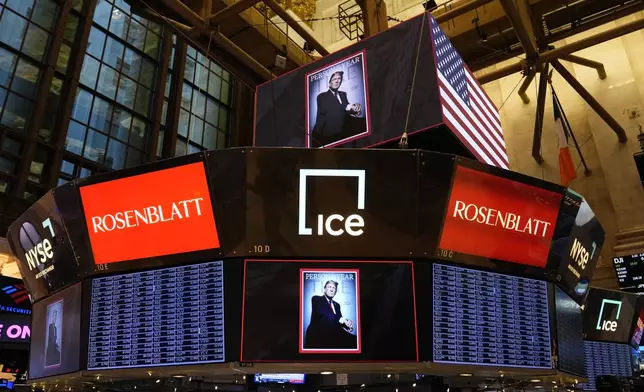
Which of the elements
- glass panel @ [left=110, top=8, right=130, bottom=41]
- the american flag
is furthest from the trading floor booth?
glass panel @ [left=110, top=8, right=130, bottom=41]

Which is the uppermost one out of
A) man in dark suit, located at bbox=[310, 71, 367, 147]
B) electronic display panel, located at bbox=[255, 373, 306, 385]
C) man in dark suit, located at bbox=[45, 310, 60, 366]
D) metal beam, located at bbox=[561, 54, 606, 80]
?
metal beam, located at bbox=[561, 54, 606, 80]

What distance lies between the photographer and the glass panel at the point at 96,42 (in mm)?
19844

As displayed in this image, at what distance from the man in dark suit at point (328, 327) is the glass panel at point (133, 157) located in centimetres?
1696

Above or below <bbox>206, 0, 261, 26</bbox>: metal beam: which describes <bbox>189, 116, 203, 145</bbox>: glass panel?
above

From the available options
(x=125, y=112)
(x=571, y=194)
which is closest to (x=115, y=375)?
(x=571, y=194)

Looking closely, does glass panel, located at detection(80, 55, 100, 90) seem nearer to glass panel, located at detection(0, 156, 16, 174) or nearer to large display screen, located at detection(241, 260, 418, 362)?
glass panel, located at detection(0, 156, 16, 174)

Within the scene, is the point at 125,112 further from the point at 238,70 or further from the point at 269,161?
the point at 269,161

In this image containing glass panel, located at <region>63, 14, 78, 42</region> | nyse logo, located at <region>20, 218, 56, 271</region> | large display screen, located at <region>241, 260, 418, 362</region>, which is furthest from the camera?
glass panel, located at <region>63, 14, 78, 42</region>

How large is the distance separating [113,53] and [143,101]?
6.73 feet

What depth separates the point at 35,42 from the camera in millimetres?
17703

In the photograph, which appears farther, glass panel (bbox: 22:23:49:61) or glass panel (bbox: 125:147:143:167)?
glass panel (bbox: 125:147:143:167)

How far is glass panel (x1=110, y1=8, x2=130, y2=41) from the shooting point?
20.9m

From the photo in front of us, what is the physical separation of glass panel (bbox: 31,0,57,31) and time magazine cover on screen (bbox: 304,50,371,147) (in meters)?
14.6

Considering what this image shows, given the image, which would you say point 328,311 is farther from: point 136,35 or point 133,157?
point 136,35
